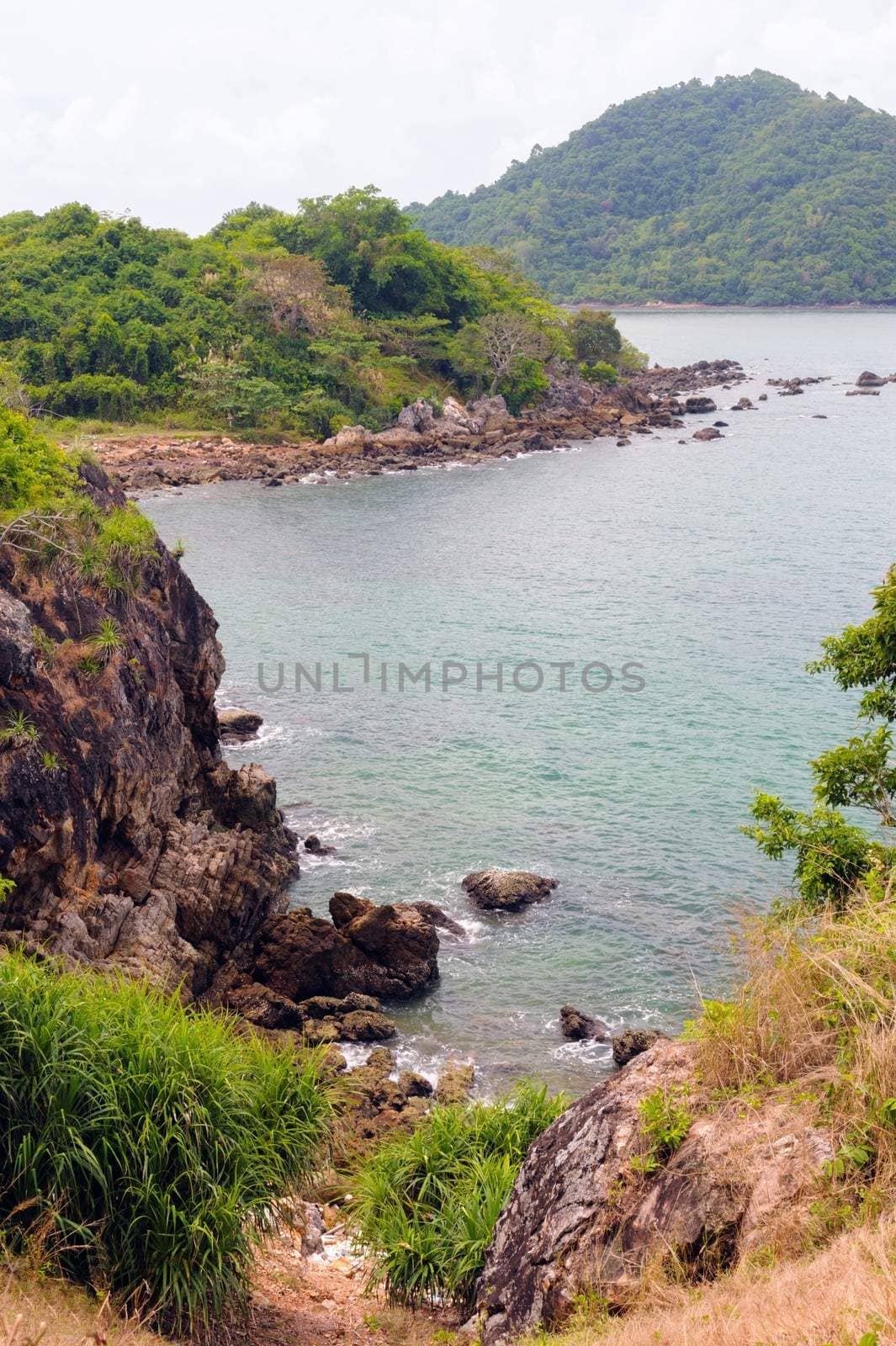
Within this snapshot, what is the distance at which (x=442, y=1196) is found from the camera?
37.6 feet

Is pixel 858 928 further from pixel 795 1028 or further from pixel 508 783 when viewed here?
pixel 508 783

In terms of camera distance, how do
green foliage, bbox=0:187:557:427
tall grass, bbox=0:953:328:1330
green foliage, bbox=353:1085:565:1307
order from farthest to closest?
green foliage, bbox=0:187:557:427, green foliage, bbox=353:1085:565:1307, tall grass, bbox=0:953:328:1330

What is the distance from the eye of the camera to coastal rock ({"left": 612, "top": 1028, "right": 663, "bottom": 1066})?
62.5ft

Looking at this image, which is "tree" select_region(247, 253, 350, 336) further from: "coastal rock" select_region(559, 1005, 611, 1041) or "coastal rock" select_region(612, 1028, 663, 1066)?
"coastal rock" select_region(612, 1028, 663, 1066)

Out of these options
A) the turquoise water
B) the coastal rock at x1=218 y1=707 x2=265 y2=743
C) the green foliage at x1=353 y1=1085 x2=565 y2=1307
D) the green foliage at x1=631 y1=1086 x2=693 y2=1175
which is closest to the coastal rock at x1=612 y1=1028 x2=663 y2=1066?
the turquoise water

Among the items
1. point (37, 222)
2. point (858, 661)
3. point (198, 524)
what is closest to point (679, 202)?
point (37, 222)

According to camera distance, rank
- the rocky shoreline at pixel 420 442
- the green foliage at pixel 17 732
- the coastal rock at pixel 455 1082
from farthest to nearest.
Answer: the rocky shoreline at pixel 420 442
the coastal rock at pixel 455 1082
the green foliage at pixel 17 732

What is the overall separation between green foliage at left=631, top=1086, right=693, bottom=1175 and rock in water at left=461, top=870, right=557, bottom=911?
47.7ft

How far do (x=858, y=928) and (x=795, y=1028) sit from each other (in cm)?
100

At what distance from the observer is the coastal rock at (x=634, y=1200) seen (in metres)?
8.57

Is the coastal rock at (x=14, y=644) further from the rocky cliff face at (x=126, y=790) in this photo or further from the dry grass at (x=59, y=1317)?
the dry grass at (x=59, y=1317)

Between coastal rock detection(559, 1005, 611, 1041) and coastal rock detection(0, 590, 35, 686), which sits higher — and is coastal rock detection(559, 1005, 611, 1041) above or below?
below

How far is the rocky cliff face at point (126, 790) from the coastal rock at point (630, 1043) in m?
7.29

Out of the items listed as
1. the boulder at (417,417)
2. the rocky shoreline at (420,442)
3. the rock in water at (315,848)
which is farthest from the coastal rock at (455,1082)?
the boulder at (417,417)
